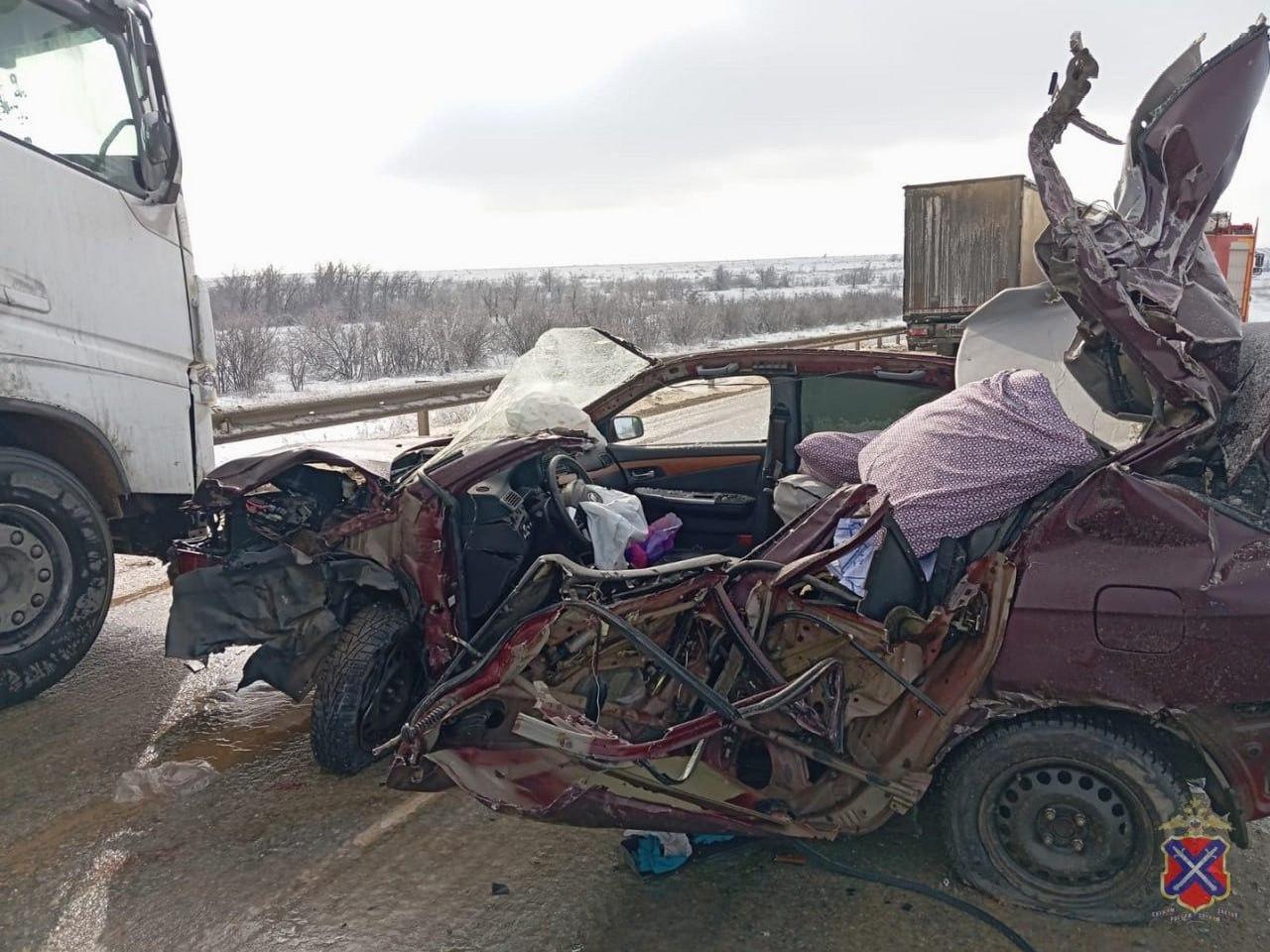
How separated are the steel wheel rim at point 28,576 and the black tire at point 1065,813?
415 centimetres

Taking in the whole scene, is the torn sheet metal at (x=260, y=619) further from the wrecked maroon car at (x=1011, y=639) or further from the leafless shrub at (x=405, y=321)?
the leafless shrub at (x=405, y=321)

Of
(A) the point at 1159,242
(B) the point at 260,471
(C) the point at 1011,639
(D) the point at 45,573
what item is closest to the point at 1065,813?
(C) the point at 1011,639

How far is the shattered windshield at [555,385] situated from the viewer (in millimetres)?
4641

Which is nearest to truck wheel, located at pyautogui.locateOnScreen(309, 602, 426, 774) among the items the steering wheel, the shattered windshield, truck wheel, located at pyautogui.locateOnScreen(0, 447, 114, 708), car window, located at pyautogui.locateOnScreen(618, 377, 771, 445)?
the steering wheel

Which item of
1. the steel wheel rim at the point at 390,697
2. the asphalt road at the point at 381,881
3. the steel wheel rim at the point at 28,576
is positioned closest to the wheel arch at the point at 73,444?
the steel wheel rim at the point at 28,576

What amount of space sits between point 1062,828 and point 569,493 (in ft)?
7.54

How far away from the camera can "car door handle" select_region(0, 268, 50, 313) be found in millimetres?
4191

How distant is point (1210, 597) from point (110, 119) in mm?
5263

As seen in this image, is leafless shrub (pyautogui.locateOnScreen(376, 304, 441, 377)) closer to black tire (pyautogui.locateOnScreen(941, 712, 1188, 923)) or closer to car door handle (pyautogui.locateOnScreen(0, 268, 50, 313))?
car door handle (pyautogui.locateOnScreen(0, 268, 50, 313))

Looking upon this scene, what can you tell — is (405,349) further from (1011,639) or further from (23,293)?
(1011,639)

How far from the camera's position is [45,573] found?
4.49 meters

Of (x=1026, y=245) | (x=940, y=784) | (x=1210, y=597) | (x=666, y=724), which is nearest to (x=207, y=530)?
(x=666, y=724)

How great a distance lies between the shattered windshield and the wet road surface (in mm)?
1713

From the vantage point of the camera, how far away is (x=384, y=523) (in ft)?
12.5
